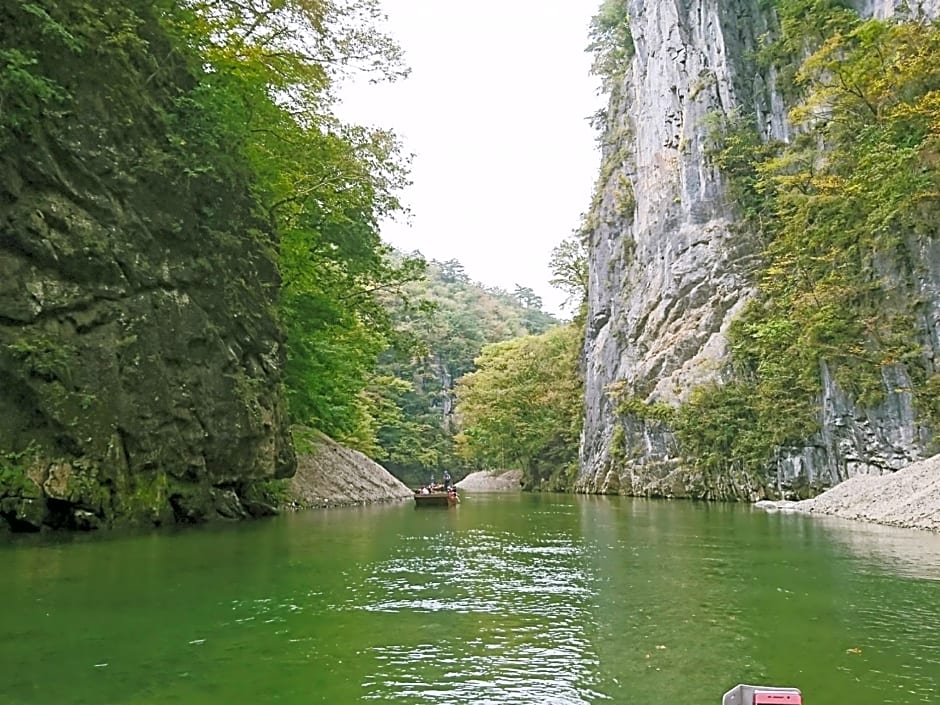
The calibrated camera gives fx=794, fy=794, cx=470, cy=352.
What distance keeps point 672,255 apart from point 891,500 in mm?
21874

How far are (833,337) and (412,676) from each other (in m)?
23.7

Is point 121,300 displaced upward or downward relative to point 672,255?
downward

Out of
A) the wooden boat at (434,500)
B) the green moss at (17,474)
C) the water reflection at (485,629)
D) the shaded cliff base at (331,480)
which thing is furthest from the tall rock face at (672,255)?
the green moss at (17,474)

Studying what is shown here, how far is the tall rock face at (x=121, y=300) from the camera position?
1284cm

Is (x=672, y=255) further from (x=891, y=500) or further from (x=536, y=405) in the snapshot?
(x=891, y=500)

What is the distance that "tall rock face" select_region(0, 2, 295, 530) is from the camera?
12836 millimetres

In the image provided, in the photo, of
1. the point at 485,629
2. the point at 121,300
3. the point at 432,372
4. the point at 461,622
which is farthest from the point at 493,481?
the point at 485,629

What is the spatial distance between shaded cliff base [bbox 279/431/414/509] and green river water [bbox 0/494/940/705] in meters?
12.2

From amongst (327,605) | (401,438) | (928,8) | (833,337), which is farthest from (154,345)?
(401,438)

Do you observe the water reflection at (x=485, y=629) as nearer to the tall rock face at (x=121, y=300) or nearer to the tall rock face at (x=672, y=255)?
Result: the tall rock face at (x=121, y=300)

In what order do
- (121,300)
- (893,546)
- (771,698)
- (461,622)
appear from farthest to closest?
(121,300)
(893,546)
(461,622)
(771,698)

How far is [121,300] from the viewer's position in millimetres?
14617

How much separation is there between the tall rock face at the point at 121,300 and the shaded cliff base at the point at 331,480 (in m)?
5.49

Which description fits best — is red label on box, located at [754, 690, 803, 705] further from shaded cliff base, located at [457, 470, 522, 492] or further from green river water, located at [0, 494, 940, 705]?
shaded cliff base, located at [457, 470, 522, 492]
